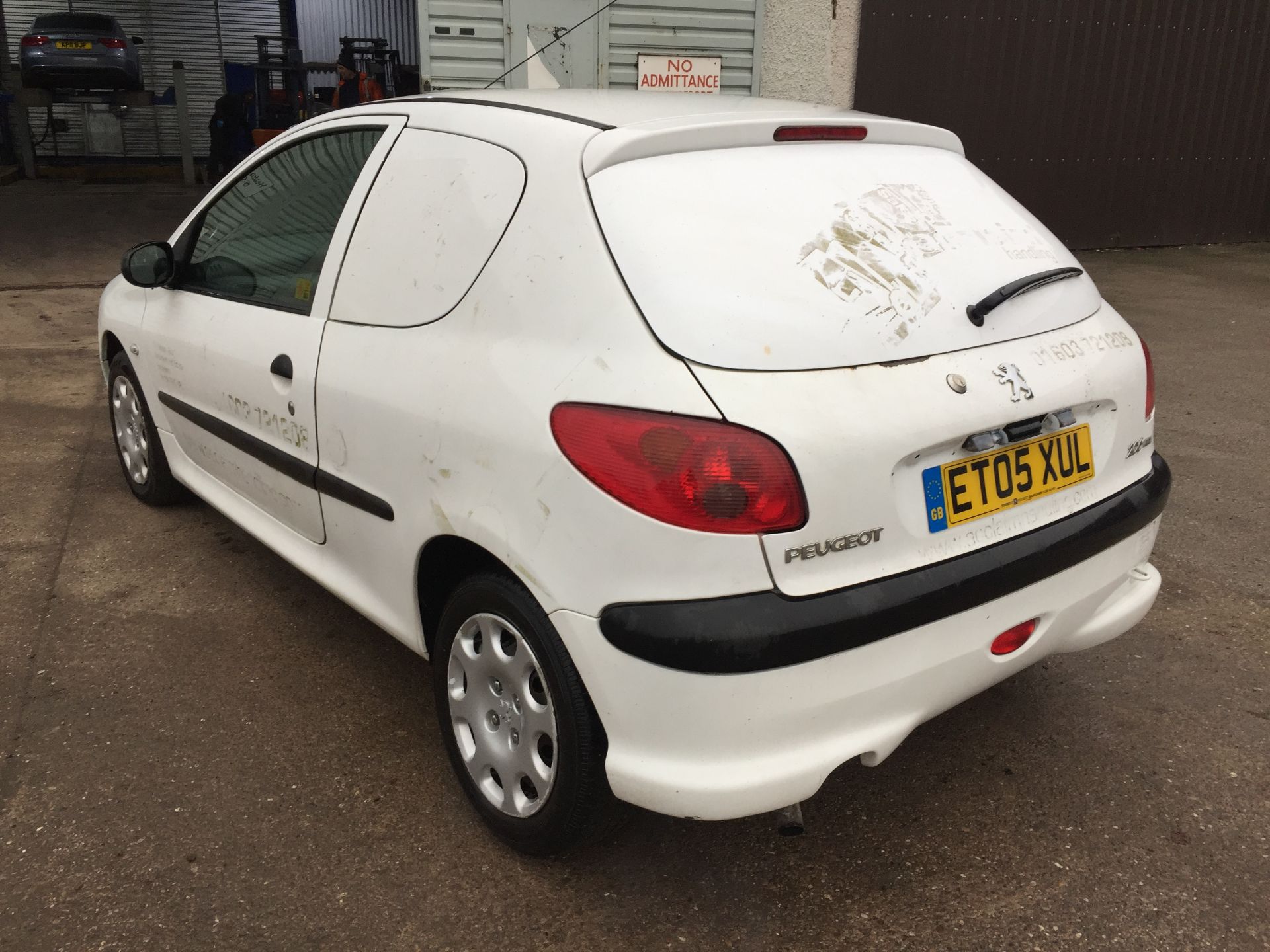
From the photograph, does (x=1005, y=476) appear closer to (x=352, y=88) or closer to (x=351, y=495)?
(x=351, y=495)

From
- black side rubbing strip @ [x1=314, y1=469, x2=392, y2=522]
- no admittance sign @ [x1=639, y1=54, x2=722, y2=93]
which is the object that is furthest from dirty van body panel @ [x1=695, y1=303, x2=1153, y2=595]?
no admittance sign @ [x1=639, y1=54, x2=722, y2=93]

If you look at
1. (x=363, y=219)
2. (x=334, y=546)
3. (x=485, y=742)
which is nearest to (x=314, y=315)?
(x=363, y=219)

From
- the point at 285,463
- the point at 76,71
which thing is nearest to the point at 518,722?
the point at 285,463

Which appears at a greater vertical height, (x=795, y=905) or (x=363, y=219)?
(x=363, y=219)

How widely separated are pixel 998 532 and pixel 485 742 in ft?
3.80

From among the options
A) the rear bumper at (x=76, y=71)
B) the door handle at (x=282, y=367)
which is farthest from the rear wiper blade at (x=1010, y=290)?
the rear bumper at (x=76, y=71)

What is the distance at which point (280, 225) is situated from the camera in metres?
3.11

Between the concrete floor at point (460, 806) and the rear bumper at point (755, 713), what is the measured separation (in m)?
0.40

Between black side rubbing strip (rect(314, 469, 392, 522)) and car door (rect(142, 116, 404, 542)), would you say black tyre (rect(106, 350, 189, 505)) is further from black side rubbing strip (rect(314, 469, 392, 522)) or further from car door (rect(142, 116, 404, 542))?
black side rubbing strip (rect(314, 469, 392, 522))

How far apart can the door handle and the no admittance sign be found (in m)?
5.72

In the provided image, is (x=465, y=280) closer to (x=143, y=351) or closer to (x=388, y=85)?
(x=143, y=351)

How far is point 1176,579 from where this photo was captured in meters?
3.66

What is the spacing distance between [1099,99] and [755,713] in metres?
9.98

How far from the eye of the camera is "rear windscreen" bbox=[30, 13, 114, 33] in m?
14.5
